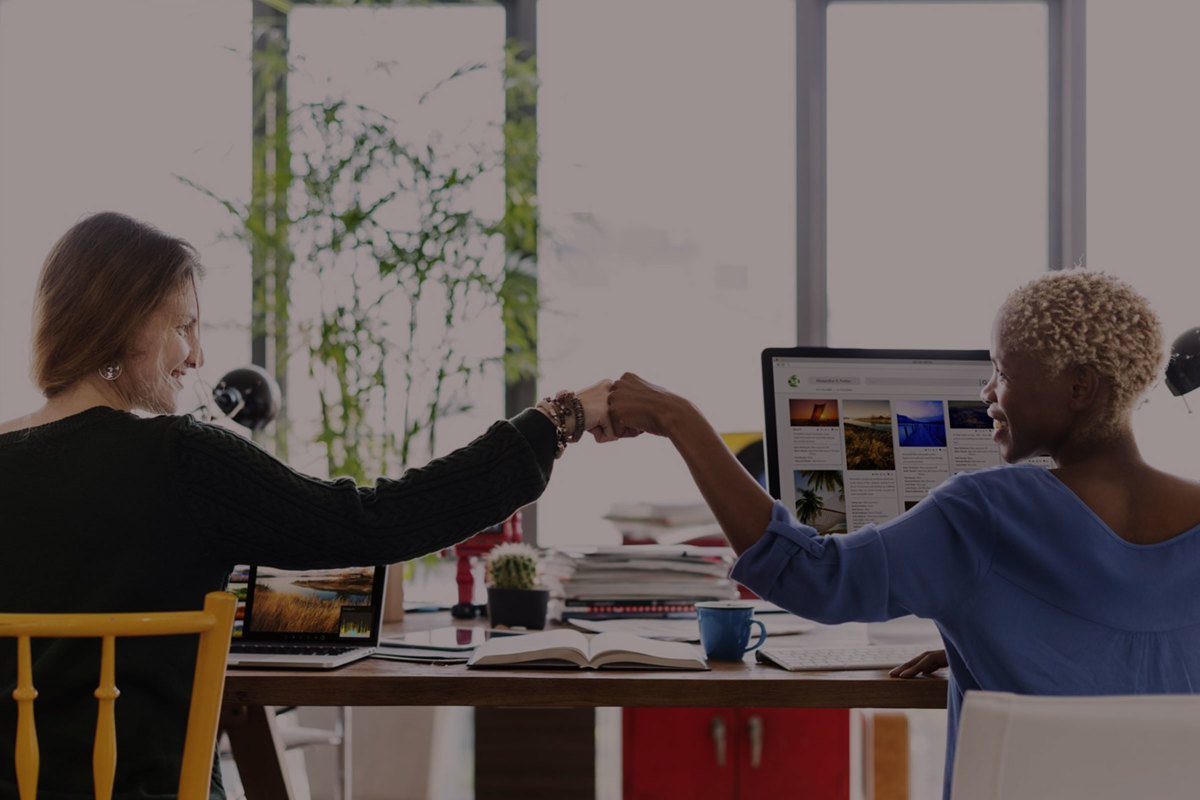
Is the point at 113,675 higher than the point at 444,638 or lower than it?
higher

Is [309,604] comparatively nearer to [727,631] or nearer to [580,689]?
[580,689]

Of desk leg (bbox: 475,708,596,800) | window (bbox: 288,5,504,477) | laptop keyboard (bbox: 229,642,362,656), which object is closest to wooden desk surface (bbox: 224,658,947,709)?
laptop keyboard (bbox: 229,642,362,656)

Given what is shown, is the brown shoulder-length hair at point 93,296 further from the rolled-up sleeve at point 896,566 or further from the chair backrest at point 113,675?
the rolled-up sleeve at point 896,566

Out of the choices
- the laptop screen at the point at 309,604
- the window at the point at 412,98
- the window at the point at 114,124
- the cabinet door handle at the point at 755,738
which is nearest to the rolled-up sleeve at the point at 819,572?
the laptop screen at the point at 309,604

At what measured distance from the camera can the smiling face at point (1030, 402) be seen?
1281 mm

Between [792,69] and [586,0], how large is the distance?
83 cm

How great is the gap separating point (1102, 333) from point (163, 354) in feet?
3.56

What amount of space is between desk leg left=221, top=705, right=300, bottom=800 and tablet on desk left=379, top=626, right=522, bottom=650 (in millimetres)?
200

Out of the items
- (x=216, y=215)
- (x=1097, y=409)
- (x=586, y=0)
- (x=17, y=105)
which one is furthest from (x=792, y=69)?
(x=1097, y=409)

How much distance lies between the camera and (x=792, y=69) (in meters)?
4.34

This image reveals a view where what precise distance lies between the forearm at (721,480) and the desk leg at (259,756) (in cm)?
74

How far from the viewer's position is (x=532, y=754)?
103 inches

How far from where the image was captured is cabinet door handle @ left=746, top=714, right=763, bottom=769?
2.23 metres

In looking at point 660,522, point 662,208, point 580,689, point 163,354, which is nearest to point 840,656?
point 580,689
